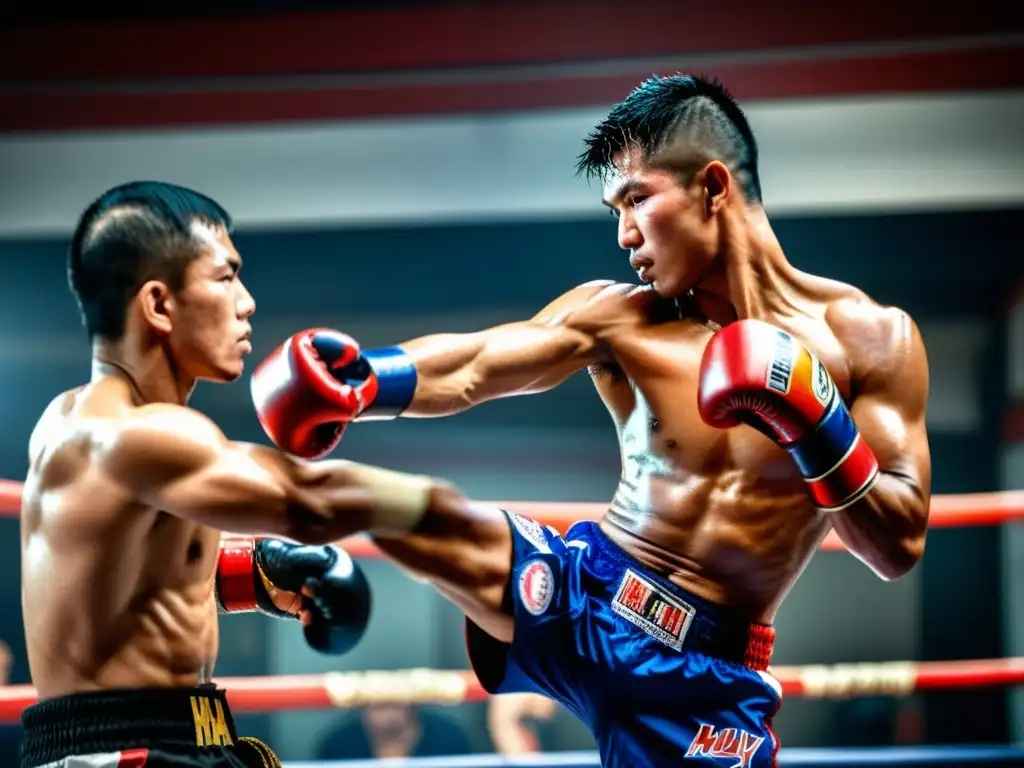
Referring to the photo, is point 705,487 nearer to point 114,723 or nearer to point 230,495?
point 230,495

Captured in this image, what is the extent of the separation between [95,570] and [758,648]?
95 centimetres

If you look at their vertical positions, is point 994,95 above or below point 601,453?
above

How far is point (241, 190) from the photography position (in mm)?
4621

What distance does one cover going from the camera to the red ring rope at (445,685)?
2.43 m

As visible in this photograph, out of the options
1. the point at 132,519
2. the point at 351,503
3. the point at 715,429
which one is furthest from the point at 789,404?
the point at 132,519

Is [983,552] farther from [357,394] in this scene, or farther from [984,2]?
[357,394]

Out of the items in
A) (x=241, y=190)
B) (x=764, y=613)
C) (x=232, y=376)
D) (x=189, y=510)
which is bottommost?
(x=764, y=613)

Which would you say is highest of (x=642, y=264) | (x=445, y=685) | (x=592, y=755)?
(x=642, y=264)

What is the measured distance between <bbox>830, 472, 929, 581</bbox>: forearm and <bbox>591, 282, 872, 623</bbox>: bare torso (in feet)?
0.35

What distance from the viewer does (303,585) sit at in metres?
1.61

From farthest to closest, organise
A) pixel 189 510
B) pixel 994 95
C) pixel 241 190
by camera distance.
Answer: pixel 241 190
pixel 994 95
pixel 189 510

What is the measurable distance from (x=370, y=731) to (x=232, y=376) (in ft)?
8.29

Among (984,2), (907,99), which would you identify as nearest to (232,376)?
(984,2)

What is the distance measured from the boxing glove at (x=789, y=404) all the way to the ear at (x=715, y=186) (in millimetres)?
262
